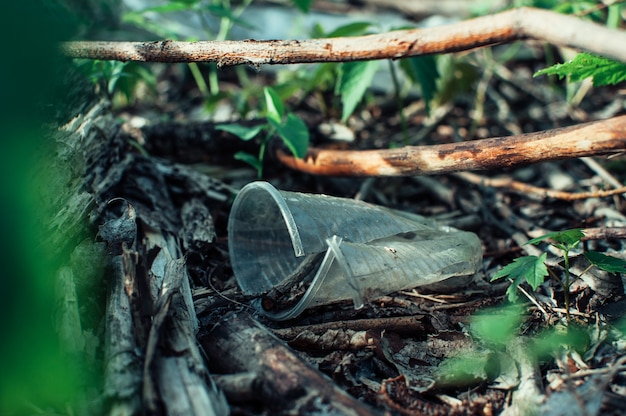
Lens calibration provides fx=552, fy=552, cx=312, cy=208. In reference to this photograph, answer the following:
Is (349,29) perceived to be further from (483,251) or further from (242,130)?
(483,251)

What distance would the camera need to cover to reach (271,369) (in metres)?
1.32

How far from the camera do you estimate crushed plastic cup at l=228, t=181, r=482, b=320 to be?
1.56 metres

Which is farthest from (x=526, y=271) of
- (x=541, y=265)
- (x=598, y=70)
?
(x=598, y=70)

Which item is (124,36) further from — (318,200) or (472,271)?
(472,271)

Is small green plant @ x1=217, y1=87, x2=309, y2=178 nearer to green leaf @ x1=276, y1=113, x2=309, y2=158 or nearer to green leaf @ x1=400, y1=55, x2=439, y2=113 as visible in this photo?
green leaf @ x1=276, y1=113, x2=309, y2=158

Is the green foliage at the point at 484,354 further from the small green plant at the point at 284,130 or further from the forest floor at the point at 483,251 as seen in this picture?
the small green plant at the point at 284,130

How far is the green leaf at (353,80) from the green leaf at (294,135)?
29cm

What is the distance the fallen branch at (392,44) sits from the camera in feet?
4.20

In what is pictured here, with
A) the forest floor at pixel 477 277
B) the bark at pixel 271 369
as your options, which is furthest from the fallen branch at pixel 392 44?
the bark at pixel 271 369

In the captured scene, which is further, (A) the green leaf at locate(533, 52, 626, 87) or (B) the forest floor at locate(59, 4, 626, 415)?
(A) the green leaf at locate(533, 52, 626, 87)

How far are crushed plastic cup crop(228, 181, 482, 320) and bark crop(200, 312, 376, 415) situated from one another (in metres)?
0.18

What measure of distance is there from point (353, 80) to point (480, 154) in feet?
2.69

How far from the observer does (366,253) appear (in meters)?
1.60

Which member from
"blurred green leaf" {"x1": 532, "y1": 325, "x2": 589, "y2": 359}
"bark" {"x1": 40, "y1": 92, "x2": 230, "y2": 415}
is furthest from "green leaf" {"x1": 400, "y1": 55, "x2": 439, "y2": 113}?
"blurred green leaf" {"x1": 532, "y1": 325, "x2": 589, "y2": 359}
